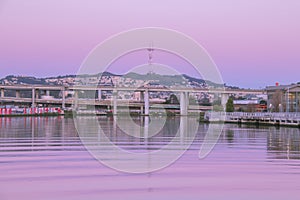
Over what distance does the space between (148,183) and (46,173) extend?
11.4ft

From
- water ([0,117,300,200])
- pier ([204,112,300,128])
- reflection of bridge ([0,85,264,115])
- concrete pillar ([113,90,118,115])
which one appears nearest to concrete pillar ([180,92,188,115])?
reflection of bridge ([0,85,264,115])

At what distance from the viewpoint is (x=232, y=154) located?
23328mm

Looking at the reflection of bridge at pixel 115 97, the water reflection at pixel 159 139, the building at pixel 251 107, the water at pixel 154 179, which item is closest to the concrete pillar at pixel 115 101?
the reflection of bridge at pixel 115 97

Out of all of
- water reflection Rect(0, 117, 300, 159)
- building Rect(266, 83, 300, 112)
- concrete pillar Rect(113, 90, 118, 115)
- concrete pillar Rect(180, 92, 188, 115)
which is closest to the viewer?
water reflection Rect(0, 117, 300, 159)

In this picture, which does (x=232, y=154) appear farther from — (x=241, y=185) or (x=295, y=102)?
(x=295, y=102)

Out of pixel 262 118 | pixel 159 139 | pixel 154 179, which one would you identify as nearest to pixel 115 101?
pixel 262 118

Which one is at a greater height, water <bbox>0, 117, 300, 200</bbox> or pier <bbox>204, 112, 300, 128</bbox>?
pier <bbox>204, 112, 300, 128</bbox>

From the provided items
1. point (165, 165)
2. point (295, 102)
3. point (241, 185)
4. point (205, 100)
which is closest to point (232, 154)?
point (165, 165)

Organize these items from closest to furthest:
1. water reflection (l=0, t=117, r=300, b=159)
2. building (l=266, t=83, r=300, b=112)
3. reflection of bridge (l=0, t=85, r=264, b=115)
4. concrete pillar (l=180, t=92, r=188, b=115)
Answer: water reflection (l=0, t=117, r=300, b=159) → building (l=266, t=83, r=300, b=112) → reflection of bridge (l=0, t=85, r=264, b=115) → concrete pillar (l=180, t=92, r=188, b=115)

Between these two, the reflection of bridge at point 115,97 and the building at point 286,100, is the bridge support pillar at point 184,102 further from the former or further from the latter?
the building at point 286,100

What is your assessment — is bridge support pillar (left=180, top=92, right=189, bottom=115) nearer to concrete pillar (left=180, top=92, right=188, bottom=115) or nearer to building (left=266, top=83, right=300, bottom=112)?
concrete pillar (left=180, top=92, right=188, bottom=115)

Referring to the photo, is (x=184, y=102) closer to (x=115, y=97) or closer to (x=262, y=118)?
(x=115, y=97)

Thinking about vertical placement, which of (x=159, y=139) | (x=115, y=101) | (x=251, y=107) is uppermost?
(x=115, y=101)

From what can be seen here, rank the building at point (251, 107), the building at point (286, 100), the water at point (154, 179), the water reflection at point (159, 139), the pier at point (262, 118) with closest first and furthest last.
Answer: the water at point (154, 179)
the water reflection at point (159, 139)
the pier at point (262, 118)
the building at point (286, 100)
the building at point (251, 107)
